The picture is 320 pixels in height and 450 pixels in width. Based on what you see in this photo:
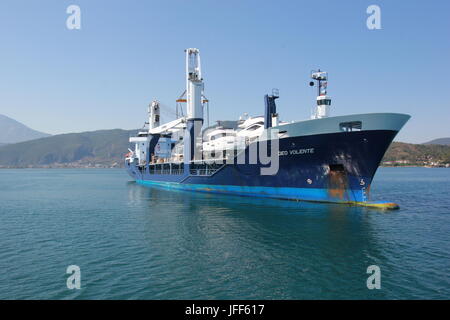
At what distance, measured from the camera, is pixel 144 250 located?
16.8 m

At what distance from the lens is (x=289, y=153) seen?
105 ft

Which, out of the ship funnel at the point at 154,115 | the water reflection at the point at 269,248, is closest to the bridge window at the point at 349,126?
the water reflection at the point at 269,248

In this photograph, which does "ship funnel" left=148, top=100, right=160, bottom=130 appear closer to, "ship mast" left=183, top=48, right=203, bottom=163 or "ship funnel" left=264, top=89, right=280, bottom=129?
"ship mast" left=183, top=48, right=203, bottom=163

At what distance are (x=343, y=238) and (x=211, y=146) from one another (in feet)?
96.3

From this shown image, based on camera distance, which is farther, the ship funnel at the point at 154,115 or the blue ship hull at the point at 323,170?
the ship funnel at the point at 154,115

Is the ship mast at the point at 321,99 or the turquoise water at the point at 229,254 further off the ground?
the ship mast at the point at 321,99

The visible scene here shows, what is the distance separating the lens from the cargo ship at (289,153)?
27.8 m

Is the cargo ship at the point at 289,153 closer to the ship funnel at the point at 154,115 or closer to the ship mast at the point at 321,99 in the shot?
the ship mast at the point at 321,99

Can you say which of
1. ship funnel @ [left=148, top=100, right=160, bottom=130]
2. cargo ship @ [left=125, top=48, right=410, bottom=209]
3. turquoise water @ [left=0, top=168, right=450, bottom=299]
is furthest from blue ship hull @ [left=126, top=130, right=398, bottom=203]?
ship funnel @ [left=148, top=100, right=160, bottom=130]

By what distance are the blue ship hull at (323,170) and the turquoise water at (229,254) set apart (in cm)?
317

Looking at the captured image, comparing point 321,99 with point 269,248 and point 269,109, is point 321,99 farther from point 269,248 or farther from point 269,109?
point 269,248

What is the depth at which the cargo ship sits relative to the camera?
27844 mm

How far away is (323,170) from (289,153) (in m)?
3.79
